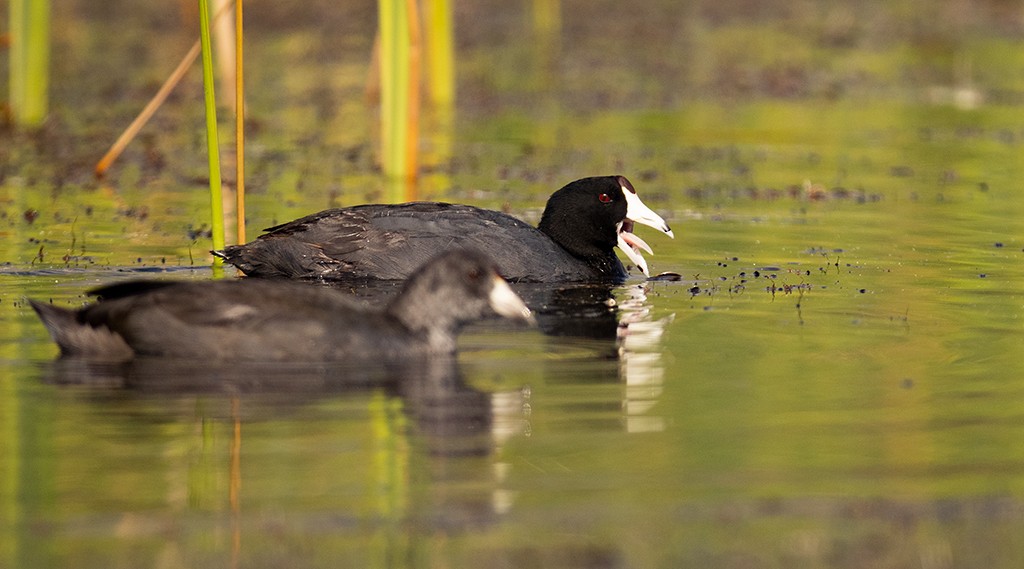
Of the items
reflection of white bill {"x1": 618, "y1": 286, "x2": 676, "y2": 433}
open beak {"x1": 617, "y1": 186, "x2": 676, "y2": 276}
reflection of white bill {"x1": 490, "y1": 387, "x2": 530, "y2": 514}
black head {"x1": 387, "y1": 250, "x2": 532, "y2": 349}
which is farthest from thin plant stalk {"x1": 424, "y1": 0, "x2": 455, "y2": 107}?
reflection of white bill {"x1": 490, "y1": 387, "x2": 530, "y2": 514}

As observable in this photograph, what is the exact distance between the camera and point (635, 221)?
11.6 meters

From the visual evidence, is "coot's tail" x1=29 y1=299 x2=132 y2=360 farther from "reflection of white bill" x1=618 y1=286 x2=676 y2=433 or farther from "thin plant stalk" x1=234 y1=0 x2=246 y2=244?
"thin plant stalk" x1=234 y1=0 x2=246 y2=244

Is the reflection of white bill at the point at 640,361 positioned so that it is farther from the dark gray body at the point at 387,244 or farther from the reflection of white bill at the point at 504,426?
the dark gray body at the point at 387,244

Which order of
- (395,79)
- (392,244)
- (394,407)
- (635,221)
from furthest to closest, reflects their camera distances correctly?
(395,79) → (635,221) → (392,244) → (394,407)

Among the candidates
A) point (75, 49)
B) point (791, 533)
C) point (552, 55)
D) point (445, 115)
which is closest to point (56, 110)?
point (445, 115)

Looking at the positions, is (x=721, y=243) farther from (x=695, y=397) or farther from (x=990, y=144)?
(x=990, y=144)

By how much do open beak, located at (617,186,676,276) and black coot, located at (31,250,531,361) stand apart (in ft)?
10.5

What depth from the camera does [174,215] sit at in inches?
555

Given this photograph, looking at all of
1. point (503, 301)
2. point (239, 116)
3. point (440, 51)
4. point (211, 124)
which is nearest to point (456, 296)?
point (503, 301)

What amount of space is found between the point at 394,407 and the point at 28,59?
11959 millimetres

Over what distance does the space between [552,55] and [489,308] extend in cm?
1965

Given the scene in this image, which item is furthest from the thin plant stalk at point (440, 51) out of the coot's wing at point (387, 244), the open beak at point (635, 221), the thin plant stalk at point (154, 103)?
the coot's wing at point (387, 244)

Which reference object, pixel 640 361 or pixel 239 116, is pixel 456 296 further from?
pixel 239 116

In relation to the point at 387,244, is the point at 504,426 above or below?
below
